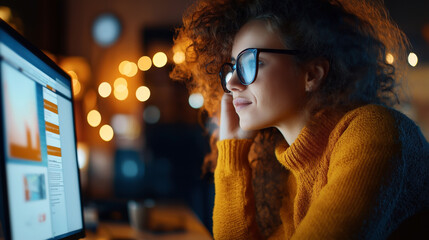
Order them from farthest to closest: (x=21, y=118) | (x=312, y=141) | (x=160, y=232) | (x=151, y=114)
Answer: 1. (x=151, y=114)
2. (x=160, y=232)
3. (x=312, y=141)
4. (x=21, y=118)

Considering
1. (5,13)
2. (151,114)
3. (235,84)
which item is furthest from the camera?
(151,114)

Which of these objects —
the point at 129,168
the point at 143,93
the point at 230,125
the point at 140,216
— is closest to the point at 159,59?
the point at 143,93

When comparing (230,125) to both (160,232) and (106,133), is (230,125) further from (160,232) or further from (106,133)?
(106,133)

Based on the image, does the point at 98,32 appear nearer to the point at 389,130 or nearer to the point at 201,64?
the point at 201,64

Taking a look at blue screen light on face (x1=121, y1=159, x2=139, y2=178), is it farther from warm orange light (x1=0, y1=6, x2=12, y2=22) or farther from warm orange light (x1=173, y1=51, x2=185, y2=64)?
warm orange light (x1=173, y1=51, x2=185, y2=64)

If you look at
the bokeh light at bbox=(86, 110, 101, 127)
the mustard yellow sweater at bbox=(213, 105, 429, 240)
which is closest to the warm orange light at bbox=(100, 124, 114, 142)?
the bokeh light at bbox=(86, 110, 101, 127)

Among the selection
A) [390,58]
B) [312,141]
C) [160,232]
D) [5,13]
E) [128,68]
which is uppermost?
[5,13]

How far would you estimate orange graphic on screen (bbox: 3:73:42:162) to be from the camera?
527 mm

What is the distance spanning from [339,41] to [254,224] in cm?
61

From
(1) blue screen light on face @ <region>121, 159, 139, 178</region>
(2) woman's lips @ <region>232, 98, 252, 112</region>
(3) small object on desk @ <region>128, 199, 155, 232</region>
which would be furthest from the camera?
(1) blue screen light on face @ <region>121, 159, 139, 178</region>

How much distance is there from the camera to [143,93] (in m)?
3.48

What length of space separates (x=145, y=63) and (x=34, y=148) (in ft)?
10.0

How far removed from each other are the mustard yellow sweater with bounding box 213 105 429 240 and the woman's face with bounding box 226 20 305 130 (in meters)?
0.09

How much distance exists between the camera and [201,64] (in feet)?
4.36
